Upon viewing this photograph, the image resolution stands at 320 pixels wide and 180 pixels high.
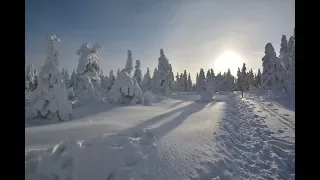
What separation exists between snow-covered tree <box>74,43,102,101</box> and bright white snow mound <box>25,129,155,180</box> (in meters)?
23.2

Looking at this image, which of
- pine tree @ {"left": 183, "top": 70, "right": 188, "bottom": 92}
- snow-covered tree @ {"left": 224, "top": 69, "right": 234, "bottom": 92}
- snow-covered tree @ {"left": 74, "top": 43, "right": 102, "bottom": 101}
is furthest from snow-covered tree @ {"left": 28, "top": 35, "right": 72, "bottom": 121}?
pine tree @ {"left": 183, "top": 70, "right": 188, "bottom": 92}

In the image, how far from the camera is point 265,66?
4525 cm

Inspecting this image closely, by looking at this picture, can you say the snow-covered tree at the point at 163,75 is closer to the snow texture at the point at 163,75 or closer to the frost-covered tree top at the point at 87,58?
the snow texture at the point at 163,75

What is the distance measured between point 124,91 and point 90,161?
1898 cm

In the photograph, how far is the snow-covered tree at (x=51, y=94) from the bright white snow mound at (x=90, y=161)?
7925mm

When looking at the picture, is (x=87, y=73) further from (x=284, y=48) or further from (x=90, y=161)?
(x=284, y=48)

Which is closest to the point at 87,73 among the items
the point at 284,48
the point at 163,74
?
the point at 163,74

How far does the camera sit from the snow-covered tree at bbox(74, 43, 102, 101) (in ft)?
94.8

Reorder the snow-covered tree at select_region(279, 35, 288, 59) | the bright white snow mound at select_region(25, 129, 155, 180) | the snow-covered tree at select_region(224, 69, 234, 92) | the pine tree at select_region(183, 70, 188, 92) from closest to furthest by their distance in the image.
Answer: the bright white snow mound at select_region(25, 129, 155, 180), the snow-covered tree at select_region(279, 35, 288, 59), the snow-covered tree at select_region(224, 69, 234, 92), the pine tree at select_region(183, 70, 188, 92)

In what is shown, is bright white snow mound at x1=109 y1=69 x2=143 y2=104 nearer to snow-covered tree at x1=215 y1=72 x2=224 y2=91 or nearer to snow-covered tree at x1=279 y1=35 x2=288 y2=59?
snow-covered tree at x1=279 y1=35 x2=288 y2=59
